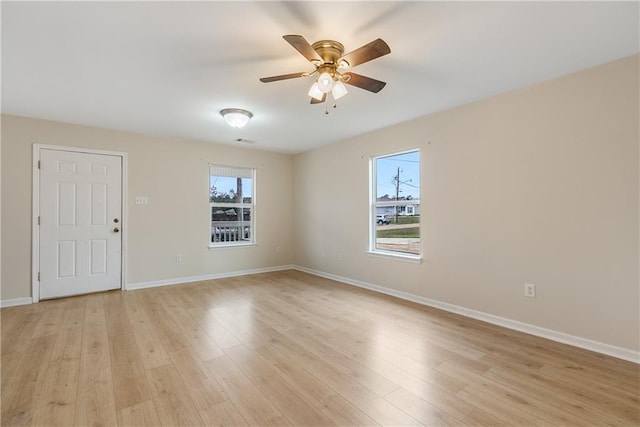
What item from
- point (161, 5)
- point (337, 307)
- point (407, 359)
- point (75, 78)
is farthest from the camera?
point (337, 307)

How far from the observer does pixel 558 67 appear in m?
2.53

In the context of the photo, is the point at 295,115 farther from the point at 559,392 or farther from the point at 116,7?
the point at 559,392

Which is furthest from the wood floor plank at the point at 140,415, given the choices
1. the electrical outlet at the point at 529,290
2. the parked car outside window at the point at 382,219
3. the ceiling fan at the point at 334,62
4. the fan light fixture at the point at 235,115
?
the parked car outside window at the point at 382,219

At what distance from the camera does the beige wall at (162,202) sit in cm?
380

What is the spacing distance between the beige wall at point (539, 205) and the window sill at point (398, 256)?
68 millimetres

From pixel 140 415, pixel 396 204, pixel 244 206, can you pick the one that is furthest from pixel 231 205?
pixel 140 415

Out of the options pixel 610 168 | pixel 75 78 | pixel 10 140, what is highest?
pixel 75 78

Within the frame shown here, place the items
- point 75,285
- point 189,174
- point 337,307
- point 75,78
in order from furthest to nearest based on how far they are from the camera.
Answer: point 189,174
point 75,285
point 337,307
point 75,78

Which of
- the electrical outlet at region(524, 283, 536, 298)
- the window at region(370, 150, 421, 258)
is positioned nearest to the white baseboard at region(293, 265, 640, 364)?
the electrical outlet at region(524, 283, 536, 298)

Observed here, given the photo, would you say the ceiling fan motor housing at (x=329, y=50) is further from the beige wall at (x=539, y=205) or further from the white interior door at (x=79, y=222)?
the white interior door at (x=79, y=222)

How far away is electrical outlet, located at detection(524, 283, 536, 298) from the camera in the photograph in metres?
2.88

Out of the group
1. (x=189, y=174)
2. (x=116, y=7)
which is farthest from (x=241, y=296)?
(x=116, y=7)

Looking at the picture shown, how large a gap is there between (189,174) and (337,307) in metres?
3.38

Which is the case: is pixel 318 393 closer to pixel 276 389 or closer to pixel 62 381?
pixel 276 389
